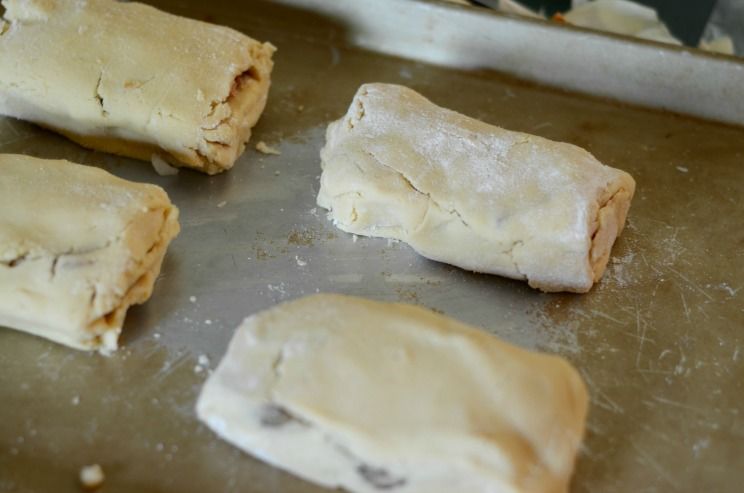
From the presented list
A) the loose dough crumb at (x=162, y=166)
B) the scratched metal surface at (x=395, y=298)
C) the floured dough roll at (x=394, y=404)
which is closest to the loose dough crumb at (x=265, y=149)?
the scratched metal surface at (x=395, y=298)

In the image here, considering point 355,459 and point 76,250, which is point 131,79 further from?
point 355,459

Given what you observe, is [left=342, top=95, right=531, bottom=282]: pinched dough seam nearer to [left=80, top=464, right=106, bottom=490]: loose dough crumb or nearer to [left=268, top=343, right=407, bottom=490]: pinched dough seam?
[left=268, top=343, right=407, bottom=490]: pinched dough seam

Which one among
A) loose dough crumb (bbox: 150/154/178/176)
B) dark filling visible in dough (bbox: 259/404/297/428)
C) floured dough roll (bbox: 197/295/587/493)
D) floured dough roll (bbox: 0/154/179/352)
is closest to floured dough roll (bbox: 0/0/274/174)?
loose dough crumb (bbox: 150/154/178/176)

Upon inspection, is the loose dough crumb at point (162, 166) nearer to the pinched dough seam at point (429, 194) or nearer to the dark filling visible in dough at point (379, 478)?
the pinched dough seam at point (429, 194)

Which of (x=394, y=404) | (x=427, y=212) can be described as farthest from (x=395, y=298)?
(x=394, y=404)

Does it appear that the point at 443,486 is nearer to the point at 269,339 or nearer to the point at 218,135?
the point at 269,339

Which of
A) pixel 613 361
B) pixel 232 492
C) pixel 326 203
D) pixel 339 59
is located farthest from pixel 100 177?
pixel 613 361
